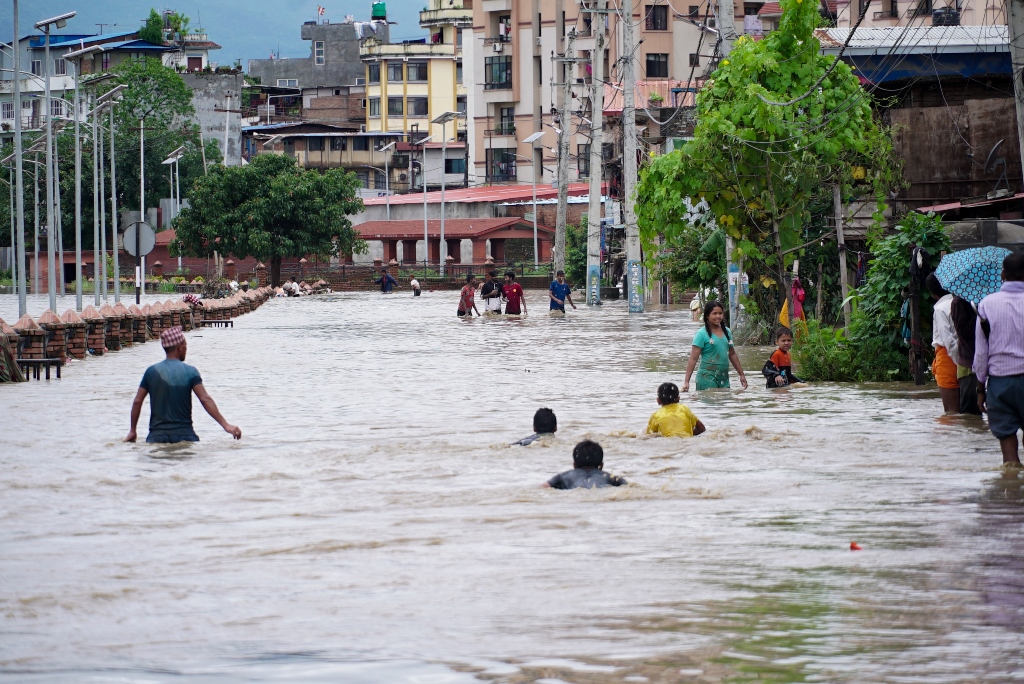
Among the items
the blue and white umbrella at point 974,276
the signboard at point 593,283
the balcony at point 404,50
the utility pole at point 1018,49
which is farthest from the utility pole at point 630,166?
the balcony at point 404,50

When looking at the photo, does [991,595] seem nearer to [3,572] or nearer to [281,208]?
[3,572]

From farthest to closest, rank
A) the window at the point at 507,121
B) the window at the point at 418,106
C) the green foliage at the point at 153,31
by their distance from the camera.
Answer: the window at the point at 418,106 < the green foliage at the point at 153,31 < the window at the point at 507,121

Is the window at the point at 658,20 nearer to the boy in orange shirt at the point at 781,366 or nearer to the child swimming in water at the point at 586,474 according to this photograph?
the boy in orange shirt at the point at 781,366

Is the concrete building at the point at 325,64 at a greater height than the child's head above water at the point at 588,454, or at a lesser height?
greater

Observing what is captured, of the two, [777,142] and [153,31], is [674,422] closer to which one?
[777,142]

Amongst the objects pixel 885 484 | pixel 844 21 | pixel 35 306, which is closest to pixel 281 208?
pixel 35 306

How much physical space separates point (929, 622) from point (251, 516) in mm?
5238

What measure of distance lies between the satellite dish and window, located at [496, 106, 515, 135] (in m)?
77.3

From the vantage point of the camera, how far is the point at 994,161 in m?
30.9

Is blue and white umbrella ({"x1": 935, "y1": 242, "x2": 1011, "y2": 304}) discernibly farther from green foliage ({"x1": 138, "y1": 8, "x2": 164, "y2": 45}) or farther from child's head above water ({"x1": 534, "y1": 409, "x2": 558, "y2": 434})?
green foliage ({"x1": 138, "y1": 8, "x2": 164, "y2": 45})

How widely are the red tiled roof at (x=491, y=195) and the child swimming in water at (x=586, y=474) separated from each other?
81.2 metres

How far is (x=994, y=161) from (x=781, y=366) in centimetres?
1328

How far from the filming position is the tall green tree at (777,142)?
Result: 26.2m

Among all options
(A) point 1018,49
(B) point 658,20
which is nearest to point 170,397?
(A) point 1018,49
